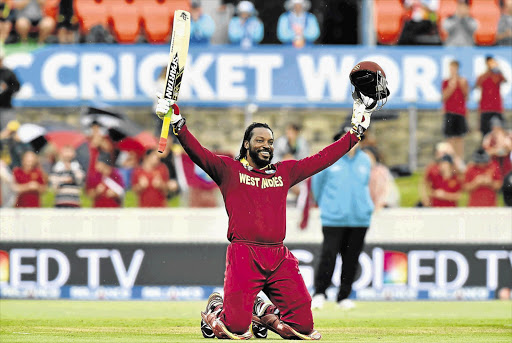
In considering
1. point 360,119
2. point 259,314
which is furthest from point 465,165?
point 259,314

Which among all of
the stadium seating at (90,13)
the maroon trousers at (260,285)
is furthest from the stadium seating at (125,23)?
the maroon trousers at (260,285)

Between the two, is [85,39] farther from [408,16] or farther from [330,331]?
[330,331]

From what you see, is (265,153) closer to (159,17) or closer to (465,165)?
(465,165)

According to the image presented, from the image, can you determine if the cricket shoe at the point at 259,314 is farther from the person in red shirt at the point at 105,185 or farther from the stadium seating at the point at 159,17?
the stadium seating at the point at 159,17

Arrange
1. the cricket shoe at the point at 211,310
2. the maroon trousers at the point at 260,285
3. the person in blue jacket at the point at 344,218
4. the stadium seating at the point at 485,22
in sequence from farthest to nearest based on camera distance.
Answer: the stadium seating at the point at 485,22 < the person in blue jacket at the point at 344,218 < the cricket shoe at the point at 211,310 < the maroon trousers at the point at 260,285

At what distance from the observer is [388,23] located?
17.3m

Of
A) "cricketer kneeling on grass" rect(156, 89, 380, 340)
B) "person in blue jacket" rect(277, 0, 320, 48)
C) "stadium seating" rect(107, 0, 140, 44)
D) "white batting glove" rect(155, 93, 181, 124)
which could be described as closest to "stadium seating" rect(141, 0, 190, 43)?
"stadium seating" rect(107, 0, 140, 44)

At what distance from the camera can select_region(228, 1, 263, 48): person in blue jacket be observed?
16.9m

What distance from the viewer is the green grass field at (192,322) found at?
369 inches

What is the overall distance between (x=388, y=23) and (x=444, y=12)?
99cm

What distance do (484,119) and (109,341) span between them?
7918 mm

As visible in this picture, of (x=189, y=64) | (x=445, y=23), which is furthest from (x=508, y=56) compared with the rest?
(x=189, y=64)

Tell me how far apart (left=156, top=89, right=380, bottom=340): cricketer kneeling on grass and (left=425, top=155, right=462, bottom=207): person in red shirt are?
563 cm

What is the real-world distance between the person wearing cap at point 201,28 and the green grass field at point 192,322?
17.5 feet
